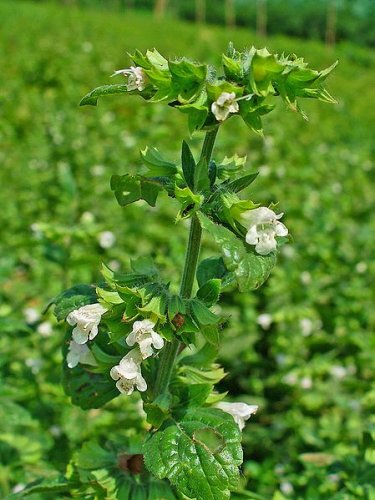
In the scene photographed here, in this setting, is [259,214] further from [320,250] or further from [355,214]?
[355,214]

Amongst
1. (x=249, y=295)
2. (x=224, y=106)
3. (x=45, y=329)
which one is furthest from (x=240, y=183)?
(x=249, y=295)

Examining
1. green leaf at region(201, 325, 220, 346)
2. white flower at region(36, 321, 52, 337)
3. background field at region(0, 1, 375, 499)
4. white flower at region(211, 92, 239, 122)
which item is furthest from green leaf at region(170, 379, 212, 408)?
white flower at region(36, 321, 52, 337)

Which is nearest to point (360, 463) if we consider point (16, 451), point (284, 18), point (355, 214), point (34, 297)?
point (16, 451)

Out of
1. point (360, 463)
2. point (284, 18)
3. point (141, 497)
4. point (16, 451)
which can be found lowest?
point (284, 18)

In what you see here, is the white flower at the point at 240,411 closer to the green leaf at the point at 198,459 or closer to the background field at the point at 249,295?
the green leaf at the point at 198,459

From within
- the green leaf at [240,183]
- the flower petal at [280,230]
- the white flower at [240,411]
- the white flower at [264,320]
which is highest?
the green leaf at [240,183]

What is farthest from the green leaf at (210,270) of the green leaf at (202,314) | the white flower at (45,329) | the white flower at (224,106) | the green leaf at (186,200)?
the white flower at (45,329)

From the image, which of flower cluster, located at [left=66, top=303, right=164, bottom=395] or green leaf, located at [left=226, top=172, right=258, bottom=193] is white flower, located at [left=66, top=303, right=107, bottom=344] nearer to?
flower cluster, located at [left=66, top=303, right=164, bottom=395]
